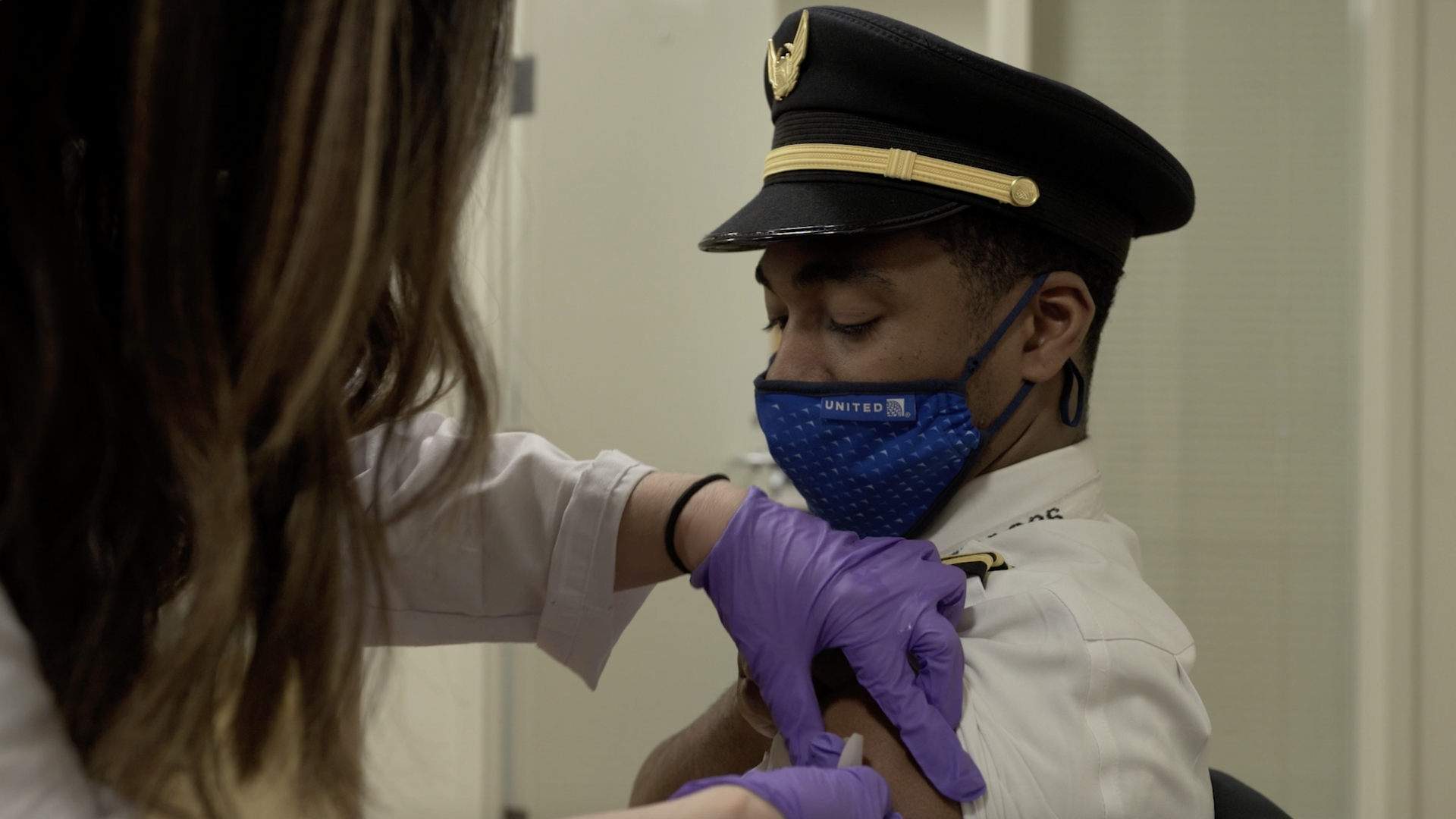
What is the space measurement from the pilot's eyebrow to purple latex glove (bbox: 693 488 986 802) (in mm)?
250

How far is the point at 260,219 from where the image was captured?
2.11ft

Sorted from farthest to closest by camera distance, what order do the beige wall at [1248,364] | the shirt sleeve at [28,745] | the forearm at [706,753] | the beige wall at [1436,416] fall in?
the beige wall at [1248,364], the beige wall at [1436,416], the forearm at [706,753], the shirt sleeve at [28,745]

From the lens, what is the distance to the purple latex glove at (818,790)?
0.76 metres

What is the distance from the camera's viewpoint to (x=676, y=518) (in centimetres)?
110

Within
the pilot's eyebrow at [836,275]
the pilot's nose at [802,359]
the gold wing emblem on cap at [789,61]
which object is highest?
the gold wing emblem on cap at [789,61]

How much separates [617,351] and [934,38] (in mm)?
1735

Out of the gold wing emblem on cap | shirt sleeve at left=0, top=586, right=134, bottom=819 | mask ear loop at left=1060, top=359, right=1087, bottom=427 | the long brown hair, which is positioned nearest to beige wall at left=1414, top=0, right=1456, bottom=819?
mask ear loop at left=1060, top=359, right=1087, bottom=427

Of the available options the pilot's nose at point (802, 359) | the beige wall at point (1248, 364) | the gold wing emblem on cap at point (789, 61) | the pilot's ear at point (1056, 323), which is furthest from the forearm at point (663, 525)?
the beige wall at point (1248, 364)

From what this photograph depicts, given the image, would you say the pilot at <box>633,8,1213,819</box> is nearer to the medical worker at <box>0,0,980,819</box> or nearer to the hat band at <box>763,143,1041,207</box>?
the hat band at <box>763,143,1041,207</box>

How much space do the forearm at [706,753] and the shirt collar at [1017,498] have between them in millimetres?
355

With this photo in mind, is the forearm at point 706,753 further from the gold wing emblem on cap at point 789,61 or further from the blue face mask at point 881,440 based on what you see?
the gold wing emblem on cap at point 789,61

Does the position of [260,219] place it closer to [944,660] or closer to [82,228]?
[82,228]

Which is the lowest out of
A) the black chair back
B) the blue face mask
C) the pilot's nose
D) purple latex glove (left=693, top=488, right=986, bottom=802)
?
the black chair back

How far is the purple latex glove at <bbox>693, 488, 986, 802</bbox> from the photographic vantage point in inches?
34.9
